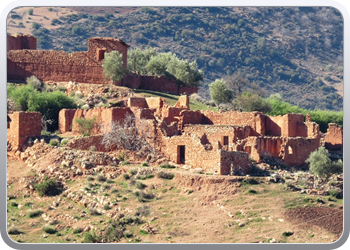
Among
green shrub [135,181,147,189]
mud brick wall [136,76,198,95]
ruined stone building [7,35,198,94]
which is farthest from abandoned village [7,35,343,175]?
mud brick wall [136,76,198,95]

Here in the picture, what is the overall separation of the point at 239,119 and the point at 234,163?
7282 mm

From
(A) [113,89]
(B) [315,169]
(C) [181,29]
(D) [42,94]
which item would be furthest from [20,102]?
(C) [181,29]

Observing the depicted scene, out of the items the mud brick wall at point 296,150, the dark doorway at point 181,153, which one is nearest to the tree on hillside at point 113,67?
the dark doorway at point 181,153

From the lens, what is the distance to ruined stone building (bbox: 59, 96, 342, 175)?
A: 133ft

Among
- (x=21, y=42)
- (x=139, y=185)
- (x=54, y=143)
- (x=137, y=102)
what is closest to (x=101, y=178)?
(x=139, y=185)

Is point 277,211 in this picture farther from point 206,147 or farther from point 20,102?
point 20,102

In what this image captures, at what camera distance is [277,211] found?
36.2 meters

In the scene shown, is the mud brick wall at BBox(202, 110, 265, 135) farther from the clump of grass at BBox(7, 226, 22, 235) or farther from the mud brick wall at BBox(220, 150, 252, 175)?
the clump of grass at BBox(7, 226, 22, 235)

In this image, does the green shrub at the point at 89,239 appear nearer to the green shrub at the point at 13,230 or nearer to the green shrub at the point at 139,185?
the green shrub at the point at 13,230

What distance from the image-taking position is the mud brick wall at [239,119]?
46.2 meters

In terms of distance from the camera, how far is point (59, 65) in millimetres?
57219

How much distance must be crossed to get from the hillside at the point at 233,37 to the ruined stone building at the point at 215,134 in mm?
38467

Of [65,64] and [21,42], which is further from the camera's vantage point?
[21,42]

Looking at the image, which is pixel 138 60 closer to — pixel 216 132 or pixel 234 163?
pixel 216 132
